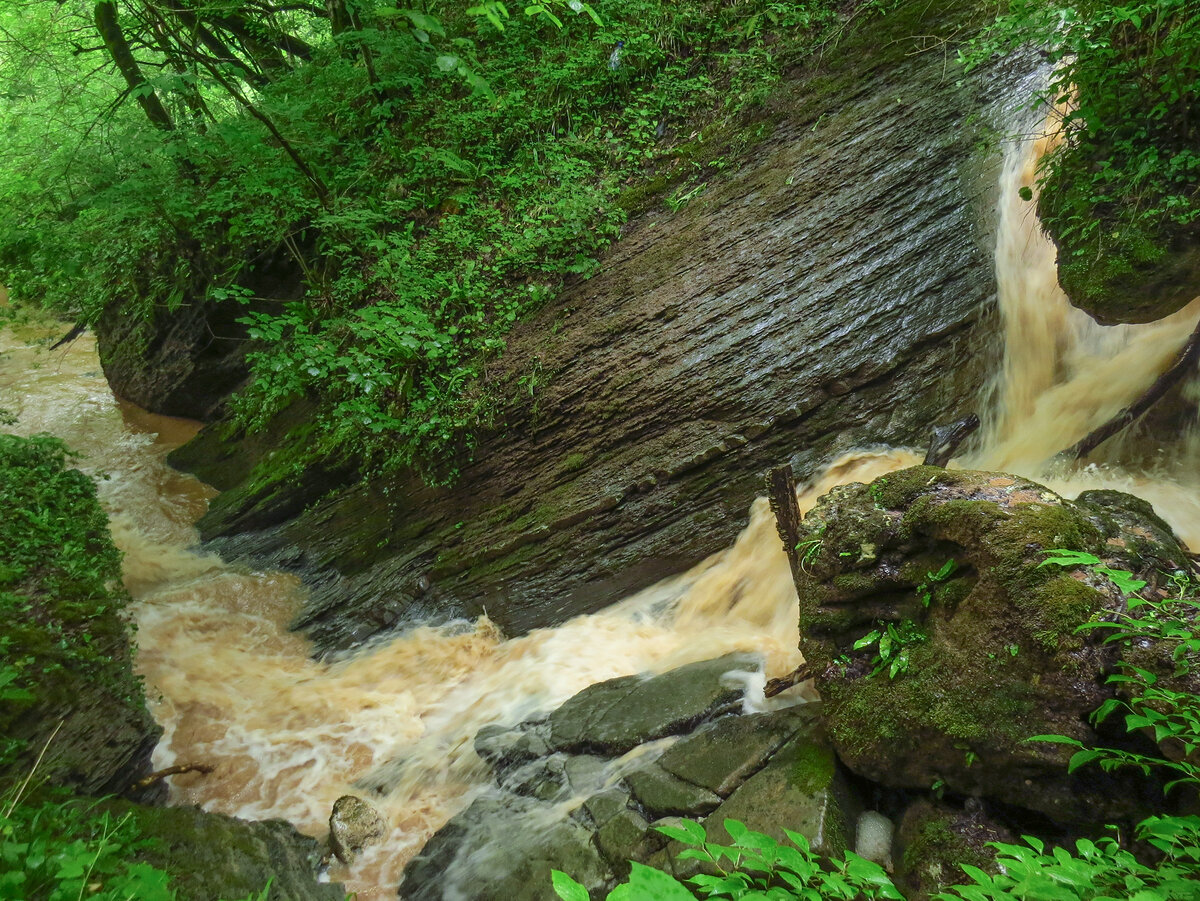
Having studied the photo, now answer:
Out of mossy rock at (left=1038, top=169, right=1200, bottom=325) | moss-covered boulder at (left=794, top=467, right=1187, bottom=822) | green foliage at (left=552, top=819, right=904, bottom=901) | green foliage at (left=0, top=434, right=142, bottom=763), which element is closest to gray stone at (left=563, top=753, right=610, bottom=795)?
moss-covered boulder at (left=794, top=467, right=1187, bottom=822)

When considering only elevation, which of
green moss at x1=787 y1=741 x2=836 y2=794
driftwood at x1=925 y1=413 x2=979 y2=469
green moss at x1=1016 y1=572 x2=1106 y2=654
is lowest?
Result: green moss at x1=787 y1=741 x2=836 y2=794

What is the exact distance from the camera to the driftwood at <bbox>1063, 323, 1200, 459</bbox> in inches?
172

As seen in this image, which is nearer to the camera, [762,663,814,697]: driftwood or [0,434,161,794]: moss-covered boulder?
[0,434,161,794]: moss-covered boulder

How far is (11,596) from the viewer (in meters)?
3.56

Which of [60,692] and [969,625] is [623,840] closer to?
[969,625]

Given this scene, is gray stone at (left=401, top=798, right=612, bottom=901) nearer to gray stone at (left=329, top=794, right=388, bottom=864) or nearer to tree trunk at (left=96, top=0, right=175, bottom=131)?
gray stone at (left=329, top=794, right=388, bottom=864)

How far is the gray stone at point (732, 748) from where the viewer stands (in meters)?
3.34

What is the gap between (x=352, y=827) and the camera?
13.3 ft

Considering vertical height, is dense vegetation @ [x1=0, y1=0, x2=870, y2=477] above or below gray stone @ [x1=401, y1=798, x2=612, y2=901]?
above

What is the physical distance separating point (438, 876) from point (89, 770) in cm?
199

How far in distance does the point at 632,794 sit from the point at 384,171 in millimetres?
7380

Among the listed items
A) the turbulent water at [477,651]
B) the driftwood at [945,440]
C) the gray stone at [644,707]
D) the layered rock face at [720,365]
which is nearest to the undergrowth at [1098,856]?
the gray stone at [644,707]

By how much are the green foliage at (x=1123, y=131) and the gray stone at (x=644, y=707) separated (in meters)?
3.47

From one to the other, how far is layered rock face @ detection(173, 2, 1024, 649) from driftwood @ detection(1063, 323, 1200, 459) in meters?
0.88
